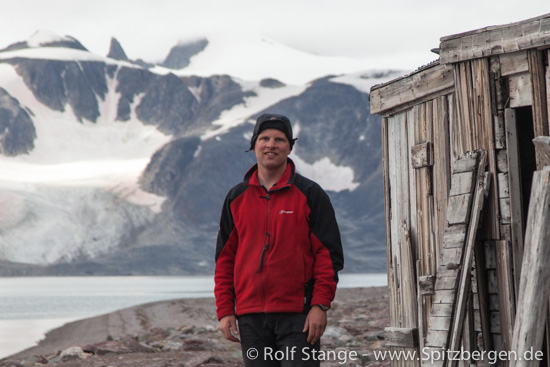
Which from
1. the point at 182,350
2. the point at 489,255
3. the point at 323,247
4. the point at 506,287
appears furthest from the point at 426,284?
the point at 182,350

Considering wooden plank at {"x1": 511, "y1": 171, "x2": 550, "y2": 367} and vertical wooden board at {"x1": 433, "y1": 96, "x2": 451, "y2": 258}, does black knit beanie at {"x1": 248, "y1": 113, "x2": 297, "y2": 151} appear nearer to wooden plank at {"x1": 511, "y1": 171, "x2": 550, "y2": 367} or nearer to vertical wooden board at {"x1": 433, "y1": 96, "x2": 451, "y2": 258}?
wooden plank at {"x1": 511, "y1": 171, "x2": 550, "y2": 367}

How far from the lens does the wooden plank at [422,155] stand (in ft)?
25.9

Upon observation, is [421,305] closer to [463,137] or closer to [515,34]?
[463,137]

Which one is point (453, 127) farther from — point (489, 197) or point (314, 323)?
point (314, 323)

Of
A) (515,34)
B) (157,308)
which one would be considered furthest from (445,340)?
(157,308)

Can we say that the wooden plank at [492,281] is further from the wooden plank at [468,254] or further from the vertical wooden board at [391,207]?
the vertical wooden board at [391,207]

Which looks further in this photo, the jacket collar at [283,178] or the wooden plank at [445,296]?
the wooden plank at [445,296]

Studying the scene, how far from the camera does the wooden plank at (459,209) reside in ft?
21.2

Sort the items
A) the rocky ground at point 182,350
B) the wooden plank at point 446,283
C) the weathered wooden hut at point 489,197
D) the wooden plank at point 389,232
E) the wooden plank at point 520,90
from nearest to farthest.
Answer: the weathered wooden hut at point 489,197 → the wooden plank at point 446,283 → the wooden plank at point 520,90 → the wooden plank at point 389,232 → the rocky ground at point 182,350

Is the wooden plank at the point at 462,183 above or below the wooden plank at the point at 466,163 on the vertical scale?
below

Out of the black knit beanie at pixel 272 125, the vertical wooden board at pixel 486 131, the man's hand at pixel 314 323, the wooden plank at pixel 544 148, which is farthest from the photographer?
the vertical wooden board at pixel 486 131

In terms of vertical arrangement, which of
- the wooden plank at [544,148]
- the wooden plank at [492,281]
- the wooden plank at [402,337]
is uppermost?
the wooden plank at [544,148]

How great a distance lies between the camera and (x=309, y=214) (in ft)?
17.2

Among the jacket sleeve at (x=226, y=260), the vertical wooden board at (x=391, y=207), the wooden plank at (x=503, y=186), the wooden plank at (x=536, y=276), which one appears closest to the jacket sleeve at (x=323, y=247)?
the jacket sleeve at (x=226, y=260)
